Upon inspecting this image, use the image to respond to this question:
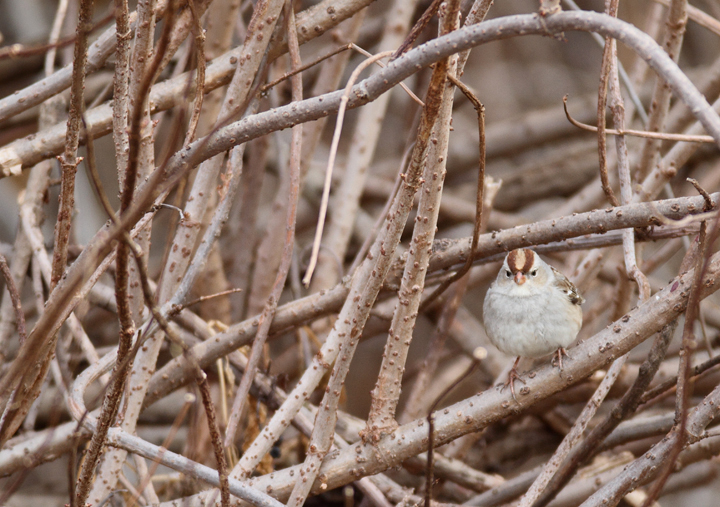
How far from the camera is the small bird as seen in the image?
184 cm

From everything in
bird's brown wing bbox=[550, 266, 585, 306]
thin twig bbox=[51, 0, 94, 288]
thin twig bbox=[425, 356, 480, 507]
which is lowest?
thin twig bbox=[425, 356, 480, 507]

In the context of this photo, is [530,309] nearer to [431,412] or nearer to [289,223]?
[289,223]

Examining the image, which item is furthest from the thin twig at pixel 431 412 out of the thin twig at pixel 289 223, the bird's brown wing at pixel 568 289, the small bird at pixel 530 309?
the bird's brown wing at pixel 568 289

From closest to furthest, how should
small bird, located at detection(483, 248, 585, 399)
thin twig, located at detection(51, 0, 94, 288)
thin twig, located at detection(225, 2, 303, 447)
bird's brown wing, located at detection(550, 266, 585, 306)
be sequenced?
thin twig, located at detection(51, 0, 94, 288), thin twig, located at detection(225, 2, 303, 447), small bird, located at detection(483, 248, 585, 399), bird's brown wing, located at detection(550, 266, 585, 306)

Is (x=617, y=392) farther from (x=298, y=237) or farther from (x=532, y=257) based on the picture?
(x=298, y=237)

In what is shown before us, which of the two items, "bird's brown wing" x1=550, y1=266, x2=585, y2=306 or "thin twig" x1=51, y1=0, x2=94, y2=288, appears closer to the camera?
"thin twig" x1=51, y1=0, x2=94, y2=288

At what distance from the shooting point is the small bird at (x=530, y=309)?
1.84 m

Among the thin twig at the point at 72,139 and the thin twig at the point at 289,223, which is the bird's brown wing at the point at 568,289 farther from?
the thin twig at the point at 72,139

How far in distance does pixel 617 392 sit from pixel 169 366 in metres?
1.91

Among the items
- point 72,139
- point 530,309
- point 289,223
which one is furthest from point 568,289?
point 72,139

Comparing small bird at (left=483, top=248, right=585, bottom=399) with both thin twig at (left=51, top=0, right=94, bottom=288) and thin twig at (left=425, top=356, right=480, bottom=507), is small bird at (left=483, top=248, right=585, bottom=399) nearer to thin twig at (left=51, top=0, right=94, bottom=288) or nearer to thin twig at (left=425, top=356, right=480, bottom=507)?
thin twig at (left=425, top=356, right=480, bottom=507)

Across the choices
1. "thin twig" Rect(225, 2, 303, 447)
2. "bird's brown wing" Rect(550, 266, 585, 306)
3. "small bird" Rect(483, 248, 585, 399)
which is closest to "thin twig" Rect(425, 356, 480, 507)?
"thin twig" Rect(225, 2, 303, 447)

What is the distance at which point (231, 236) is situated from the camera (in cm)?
366

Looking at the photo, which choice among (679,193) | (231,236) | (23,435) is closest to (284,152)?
(231,236)
